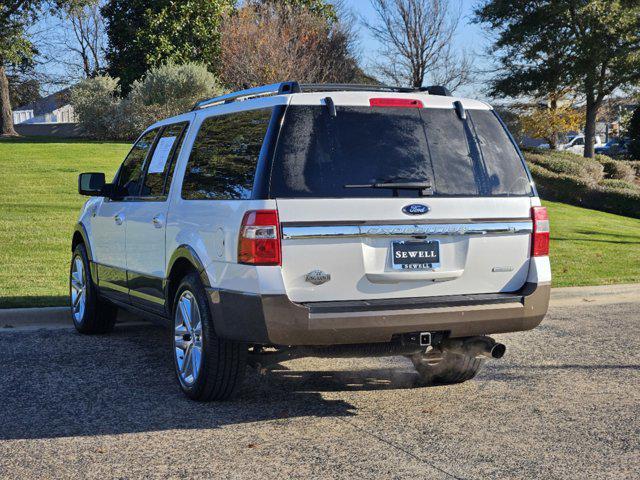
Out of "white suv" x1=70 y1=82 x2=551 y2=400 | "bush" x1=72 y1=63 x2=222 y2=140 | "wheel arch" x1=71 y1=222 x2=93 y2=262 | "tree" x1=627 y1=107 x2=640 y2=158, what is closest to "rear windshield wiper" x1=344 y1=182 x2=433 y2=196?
"white suv" x1=70 y1=82 x2=551 y2=400

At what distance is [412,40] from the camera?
42.0m

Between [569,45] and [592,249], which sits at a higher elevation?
[569,45]

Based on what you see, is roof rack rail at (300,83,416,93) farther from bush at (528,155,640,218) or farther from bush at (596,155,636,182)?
bush at (596,155,636,182)

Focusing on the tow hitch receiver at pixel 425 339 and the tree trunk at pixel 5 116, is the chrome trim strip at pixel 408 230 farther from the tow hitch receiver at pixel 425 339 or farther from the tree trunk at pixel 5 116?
the tree trunk at pixel 5 116

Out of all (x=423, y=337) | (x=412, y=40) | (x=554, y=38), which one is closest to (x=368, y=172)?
(x=423, y=337)

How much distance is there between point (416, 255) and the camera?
5.70 m

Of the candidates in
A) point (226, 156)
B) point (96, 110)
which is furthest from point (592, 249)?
point (96, 110)

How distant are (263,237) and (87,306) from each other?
3.64m

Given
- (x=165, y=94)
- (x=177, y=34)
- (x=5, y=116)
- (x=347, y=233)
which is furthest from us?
(x=5, y=116)

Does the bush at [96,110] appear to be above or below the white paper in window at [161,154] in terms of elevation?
above

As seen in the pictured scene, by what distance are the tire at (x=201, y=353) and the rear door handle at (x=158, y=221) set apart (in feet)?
2.04

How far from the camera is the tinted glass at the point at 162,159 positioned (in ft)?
22.9

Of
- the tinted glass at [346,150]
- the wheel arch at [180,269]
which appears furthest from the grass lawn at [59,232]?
the tinted glass at [346,150]

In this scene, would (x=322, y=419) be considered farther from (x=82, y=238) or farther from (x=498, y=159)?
(x=82, y=238)
